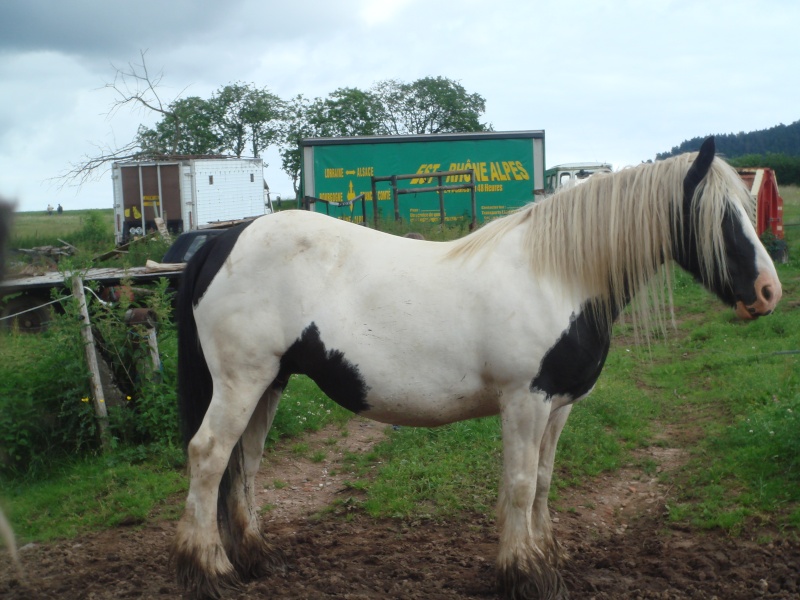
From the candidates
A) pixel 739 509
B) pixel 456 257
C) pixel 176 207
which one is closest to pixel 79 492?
pixel 456 257

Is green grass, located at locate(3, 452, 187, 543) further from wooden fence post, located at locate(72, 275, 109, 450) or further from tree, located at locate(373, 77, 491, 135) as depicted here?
tree, located at locate(373, 77, 491, 135)

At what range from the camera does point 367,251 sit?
389cm

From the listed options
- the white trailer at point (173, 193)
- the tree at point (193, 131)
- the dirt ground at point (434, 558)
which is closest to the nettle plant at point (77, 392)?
the dirt ground at point (434, 558)

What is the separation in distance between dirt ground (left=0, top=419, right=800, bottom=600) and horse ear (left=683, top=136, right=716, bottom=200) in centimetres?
193

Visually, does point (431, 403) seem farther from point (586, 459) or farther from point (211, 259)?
point (586, 459)

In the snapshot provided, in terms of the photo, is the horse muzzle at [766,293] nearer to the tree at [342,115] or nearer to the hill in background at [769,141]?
the tree at [342,115]

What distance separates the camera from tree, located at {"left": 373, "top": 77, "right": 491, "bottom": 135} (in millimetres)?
47312

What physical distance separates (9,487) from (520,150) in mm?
15520

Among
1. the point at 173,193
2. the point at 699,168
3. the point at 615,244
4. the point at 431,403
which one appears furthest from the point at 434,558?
the point at 173,193

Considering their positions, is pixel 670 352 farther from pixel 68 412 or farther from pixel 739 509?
pixel 68 412

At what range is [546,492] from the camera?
13.3 feet

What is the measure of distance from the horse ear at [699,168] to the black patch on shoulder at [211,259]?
2.31 metres

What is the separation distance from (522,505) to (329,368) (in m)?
1.16

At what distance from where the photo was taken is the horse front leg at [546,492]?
3.94m
